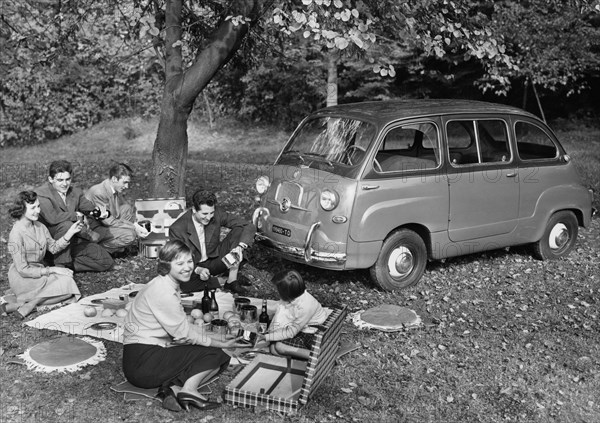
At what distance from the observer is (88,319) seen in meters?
6.92

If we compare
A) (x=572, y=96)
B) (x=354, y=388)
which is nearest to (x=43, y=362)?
(x=354, y=388)

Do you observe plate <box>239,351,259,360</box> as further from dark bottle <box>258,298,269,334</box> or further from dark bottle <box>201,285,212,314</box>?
dark bottle <box>201,285,212,314</box>

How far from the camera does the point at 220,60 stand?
9.07 metres

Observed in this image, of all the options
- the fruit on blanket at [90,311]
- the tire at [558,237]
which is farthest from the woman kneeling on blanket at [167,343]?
the tire at [558,237]

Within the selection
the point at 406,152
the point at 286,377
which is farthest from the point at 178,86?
the point at 286,377

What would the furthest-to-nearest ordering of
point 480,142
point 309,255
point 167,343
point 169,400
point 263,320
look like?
1. point 480,142
2. point 309,255
3. point 263,320
4. point 167,343
5. point 169,400

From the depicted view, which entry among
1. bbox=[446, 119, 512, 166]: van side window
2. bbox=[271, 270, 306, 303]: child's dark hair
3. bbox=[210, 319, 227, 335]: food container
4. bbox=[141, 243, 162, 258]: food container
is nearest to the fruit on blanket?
bbox=[210, 319, 227, 335]: food container

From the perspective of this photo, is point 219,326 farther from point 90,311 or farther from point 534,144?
point 534,144

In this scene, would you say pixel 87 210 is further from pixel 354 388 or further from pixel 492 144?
pixel 492 144

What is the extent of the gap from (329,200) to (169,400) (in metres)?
3.10

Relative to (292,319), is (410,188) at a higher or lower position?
higher

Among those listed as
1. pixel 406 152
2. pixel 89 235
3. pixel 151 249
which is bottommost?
pixel 151 249

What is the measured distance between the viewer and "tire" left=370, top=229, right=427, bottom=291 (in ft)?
25.5

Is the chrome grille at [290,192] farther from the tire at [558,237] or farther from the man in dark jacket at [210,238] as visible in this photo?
the tire at [558,237]
